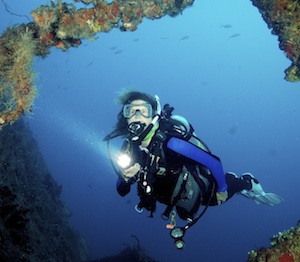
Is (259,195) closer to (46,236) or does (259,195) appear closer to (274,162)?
(46,236)

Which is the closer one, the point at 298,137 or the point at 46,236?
the point at 46,236

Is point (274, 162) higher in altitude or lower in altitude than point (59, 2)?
higher

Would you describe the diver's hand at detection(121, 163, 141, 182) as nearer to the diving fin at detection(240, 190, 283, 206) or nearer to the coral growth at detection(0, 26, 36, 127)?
the coral growth at detection(0, 26, 36, 127)

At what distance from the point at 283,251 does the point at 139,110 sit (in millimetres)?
3237

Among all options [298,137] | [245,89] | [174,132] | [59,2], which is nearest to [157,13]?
[59,2]

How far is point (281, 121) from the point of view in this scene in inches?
5344

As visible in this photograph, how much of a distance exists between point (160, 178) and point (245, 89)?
150 m

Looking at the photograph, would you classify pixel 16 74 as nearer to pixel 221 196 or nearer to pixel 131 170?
pixel 131 170

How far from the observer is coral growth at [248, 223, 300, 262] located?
3.00 metres

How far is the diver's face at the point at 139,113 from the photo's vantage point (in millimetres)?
5355

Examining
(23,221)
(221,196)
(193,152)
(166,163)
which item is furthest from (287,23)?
(23,221)

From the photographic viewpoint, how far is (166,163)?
503 cm

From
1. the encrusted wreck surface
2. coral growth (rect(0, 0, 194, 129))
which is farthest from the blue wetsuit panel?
the encrusted wreck surface

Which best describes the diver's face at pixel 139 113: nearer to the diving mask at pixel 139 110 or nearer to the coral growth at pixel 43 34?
the diving mask at pixel 139 110
